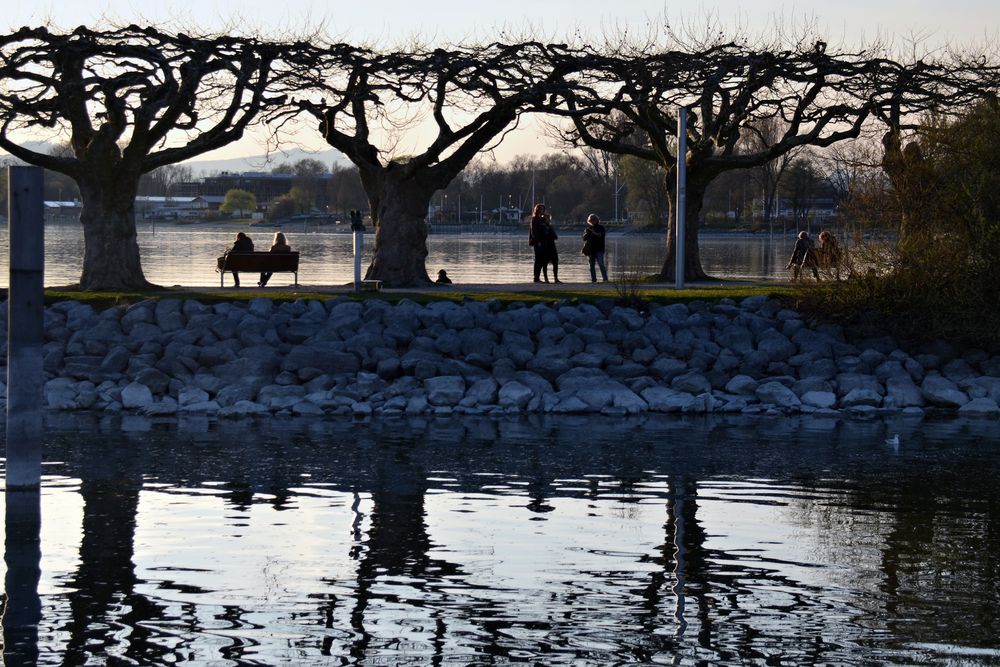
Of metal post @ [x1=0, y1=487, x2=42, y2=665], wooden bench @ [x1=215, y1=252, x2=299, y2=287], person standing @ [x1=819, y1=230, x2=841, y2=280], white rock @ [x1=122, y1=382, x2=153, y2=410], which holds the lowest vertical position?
metal post @ [x1=0, y1=487, x2=42, y2=665]

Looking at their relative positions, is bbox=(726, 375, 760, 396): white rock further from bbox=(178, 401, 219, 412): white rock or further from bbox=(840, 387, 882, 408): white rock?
bbox=(178, 401, 219, 412): white rock

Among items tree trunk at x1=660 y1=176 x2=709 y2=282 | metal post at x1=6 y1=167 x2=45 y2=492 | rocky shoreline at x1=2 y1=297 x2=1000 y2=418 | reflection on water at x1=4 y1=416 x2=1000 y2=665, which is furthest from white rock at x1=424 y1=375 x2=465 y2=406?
tree trunk at x1=660 y1=176 x2=709 y2=282

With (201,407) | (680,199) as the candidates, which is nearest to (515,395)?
(201,407)

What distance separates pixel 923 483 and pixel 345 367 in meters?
9.96

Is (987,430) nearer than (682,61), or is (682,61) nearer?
(987,430)

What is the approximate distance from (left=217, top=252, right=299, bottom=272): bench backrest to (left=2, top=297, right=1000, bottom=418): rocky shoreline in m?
3.95

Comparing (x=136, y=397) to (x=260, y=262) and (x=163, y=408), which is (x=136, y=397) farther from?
(x=260, y=262)

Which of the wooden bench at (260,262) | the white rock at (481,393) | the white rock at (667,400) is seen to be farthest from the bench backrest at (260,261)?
the white rock at (667,400)

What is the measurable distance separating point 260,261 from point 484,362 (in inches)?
309

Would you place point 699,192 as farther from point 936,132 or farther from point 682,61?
point 936,132

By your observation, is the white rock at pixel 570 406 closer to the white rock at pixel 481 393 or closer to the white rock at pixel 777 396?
the white rock at pixel 481 393

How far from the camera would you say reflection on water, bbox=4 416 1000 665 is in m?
9.52

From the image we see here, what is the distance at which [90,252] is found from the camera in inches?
1088

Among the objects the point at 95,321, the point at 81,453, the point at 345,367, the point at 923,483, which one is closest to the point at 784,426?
the point at 923,483
